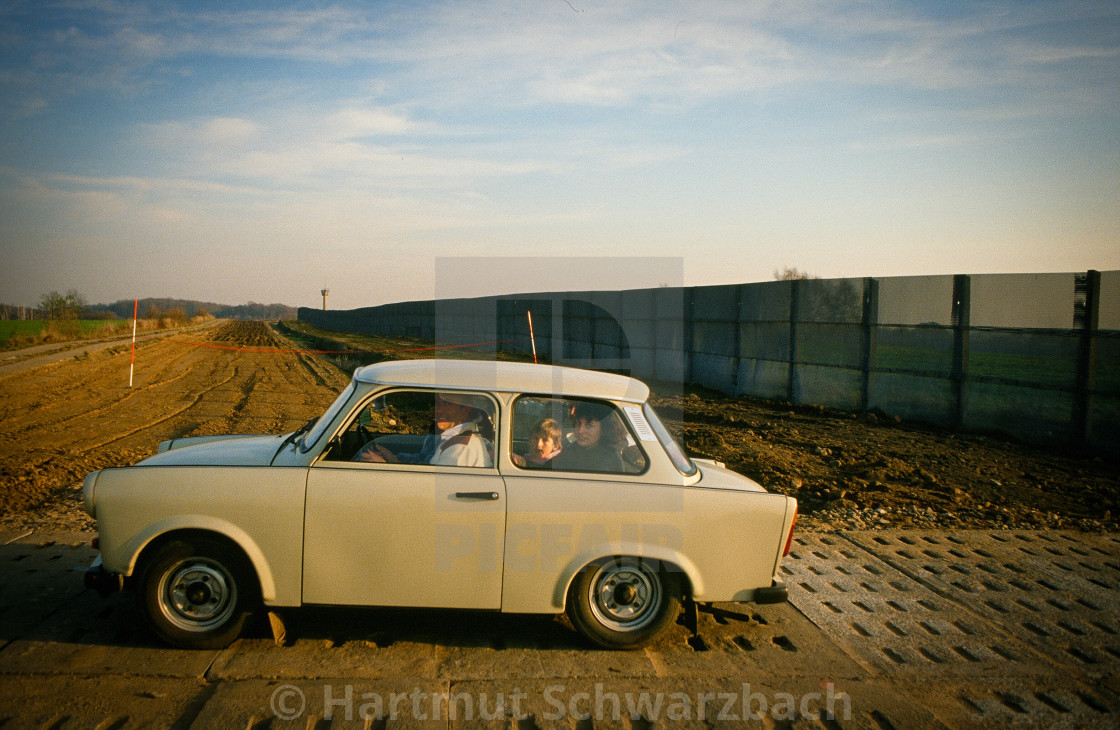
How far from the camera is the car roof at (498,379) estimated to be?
162 inches

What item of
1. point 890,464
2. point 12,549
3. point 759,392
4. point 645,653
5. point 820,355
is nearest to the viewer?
point 645,653

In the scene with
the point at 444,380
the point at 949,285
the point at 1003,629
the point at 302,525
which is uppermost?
the point at 949,285

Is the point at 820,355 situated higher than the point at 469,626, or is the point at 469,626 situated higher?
the point at 820,355

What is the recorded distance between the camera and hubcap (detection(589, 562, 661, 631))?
13.1ft

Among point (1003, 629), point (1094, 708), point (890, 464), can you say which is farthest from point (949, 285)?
point (1094, 708)

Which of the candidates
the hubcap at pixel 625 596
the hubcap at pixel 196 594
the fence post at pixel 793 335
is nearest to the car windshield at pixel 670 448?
the hubcap at pixel 625 596

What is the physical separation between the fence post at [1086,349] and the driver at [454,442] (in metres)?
9.76

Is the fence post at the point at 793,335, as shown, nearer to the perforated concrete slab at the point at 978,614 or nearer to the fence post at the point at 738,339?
the fence post at the point at 738,339

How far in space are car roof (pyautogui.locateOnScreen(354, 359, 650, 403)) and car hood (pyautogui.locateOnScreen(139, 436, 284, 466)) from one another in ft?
2.36

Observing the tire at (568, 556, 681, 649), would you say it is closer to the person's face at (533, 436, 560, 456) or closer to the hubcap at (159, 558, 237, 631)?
the person's face at (533, 436, 560, 456)

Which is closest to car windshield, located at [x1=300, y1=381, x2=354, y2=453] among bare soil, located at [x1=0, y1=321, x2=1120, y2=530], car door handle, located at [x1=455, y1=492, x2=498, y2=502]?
car door handle, located at [x1=455, y1=492, x2=498, y2=502]

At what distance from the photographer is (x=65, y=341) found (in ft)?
134

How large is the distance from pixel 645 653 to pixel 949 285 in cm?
1030

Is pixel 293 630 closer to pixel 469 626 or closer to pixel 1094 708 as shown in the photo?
pixel 469 626
